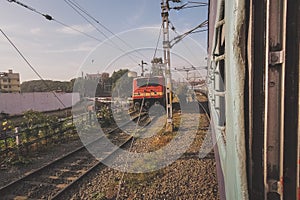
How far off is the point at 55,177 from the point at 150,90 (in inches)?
391

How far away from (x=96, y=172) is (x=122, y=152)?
153 centimetres

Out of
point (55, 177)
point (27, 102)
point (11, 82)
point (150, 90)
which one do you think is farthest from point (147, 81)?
point (11, 82)

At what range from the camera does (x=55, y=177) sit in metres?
4.87

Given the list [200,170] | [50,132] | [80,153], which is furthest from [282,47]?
[50,132]

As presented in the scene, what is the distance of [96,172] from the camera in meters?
5.13

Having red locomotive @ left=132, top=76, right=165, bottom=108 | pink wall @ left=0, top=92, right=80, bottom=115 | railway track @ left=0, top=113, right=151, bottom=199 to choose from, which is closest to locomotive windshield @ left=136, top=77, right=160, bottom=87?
red locomotive @ left=132, top=76, right=165, bottom=108

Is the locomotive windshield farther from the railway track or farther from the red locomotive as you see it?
the railway track

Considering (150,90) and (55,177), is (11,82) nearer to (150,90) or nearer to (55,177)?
(150,90)

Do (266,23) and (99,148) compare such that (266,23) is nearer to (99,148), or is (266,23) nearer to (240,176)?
(240,176)

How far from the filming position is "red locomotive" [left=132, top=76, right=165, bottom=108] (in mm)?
14180

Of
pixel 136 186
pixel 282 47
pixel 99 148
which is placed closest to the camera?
pixel 282 47

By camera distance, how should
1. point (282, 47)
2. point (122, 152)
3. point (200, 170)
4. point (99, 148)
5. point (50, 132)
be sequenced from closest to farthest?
1. point (282, 47)
2. point (200, 170)
3. point (122, 152)
4. point (99, 148)
5. point (50, 132)

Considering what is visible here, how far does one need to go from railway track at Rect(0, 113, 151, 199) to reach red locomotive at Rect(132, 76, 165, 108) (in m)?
7.46

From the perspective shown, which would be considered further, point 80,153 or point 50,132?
point 50,132
